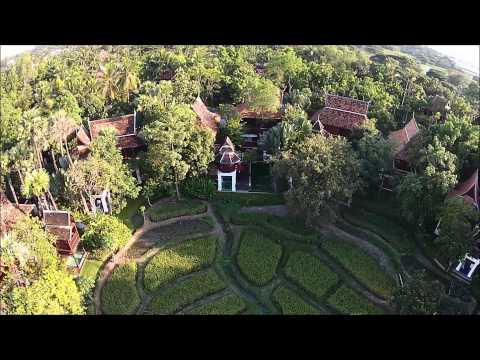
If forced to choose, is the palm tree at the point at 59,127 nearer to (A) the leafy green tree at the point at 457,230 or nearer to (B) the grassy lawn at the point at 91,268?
(B) the grassy lawn at the point at 91,268

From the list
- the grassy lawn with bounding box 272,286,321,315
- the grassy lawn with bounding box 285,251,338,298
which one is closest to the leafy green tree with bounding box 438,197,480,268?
the grassy lawn with bounding box 285,251,338,298

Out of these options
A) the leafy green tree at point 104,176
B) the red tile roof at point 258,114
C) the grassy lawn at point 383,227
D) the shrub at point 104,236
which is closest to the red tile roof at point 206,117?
the red tile roof at point 258,114

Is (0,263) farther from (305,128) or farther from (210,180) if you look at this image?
(305,128)

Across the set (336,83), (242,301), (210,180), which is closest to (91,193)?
(210,180)

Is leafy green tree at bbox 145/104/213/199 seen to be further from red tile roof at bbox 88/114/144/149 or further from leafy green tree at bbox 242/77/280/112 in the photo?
leafy green tree at bbox 242/77/280/112

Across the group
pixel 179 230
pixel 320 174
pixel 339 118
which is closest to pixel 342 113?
pixel 339 118

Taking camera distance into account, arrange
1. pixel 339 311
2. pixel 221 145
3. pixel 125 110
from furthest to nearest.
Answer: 1. pixel 125 110
2. pixel 221 145
3. pixel 339 311
